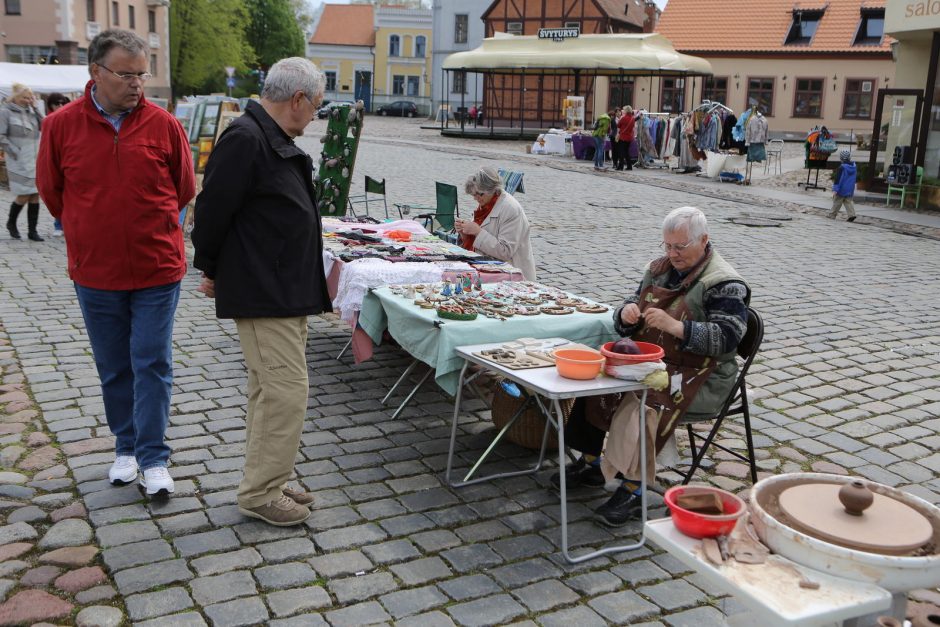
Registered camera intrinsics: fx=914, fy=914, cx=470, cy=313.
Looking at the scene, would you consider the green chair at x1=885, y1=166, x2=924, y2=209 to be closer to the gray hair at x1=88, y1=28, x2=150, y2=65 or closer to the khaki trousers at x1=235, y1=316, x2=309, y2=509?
the khaki trousers at x1=235, y1=316, x2=309, y2=509

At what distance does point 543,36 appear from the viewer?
3203 centimetres

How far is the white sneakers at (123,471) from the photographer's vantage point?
4.20 m

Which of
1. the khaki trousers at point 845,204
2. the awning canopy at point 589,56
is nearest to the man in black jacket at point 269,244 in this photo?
the khaki trousers at point 845,204

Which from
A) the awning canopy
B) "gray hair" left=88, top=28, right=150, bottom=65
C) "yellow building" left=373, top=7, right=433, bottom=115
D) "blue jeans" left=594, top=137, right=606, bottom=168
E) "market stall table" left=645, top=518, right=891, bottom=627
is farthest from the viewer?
"yellow building" left=373, top=7, right=433, bottom=115

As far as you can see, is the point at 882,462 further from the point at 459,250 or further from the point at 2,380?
the point at 2,380

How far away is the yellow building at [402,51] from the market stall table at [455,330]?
6760 centimetres

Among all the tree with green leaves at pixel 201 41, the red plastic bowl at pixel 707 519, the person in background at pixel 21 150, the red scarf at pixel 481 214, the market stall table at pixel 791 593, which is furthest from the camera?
the tree with green leaves at pixel 201 41

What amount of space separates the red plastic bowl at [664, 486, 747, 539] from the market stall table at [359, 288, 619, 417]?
1914mm

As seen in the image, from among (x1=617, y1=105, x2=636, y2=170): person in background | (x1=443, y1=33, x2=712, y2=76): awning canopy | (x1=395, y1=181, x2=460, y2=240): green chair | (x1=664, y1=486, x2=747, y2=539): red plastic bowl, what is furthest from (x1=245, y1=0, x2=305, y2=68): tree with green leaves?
(x1=664, y1=486, x2=747, y2=539): red plastic bowl

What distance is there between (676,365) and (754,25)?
41.1 meters

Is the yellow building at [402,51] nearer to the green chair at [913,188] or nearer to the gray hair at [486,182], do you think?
the green chair at [913,188]

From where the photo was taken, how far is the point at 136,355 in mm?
3977

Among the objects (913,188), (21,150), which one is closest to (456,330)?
(21,150)

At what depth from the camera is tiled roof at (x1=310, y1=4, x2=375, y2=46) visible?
249ft
